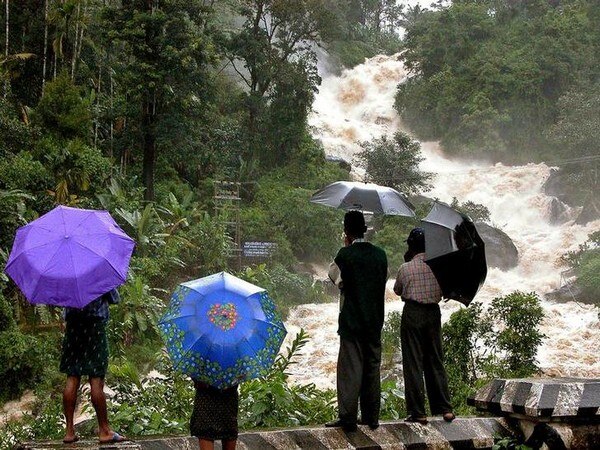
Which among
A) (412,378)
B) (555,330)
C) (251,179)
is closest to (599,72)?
(251,179)

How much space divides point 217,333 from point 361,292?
123 centimetres

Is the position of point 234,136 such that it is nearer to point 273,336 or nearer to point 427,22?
point 427,22

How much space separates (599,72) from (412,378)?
32737 millimetres

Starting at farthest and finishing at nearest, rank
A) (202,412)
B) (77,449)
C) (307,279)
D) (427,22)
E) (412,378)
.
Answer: (427,22) → (307,279) → (412,378) → (202,412) → (77,449)

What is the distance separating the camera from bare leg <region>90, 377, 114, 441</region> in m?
3.52

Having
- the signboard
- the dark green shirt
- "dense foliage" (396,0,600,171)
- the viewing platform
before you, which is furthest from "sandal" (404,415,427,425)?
"dense foliage" (396,0,600,171)

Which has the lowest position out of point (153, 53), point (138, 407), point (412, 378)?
point (138, 407)

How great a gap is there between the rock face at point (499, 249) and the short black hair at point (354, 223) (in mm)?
21319

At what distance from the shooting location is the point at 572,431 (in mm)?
3301

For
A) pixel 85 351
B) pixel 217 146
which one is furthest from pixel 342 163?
pixel 85 351

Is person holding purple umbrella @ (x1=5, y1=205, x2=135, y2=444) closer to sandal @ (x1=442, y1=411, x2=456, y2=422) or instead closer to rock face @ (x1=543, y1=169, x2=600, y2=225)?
sandal @ (x1=442, y1=411, x2=456, y2=422)

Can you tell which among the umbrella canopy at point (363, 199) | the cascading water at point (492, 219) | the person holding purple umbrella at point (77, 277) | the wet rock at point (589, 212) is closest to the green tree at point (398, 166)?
the cascading water at point (492, 219)

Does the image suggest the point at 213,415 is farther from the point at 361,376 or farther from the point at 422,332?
the point at 422,332

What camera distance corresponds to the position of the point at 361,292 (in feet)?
14.1
